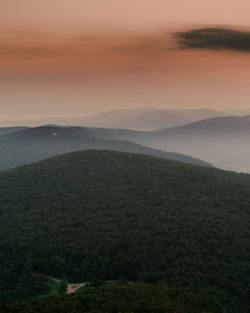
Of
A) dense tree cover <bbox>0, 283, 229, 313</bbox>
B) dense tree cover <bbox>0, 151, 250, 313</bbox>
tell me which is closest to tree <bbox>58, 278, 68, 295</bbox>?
dense tree cover <bbox>0, 151, 250, 313</bbox>

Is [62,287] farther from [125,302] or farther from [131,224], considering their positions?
[131,224]

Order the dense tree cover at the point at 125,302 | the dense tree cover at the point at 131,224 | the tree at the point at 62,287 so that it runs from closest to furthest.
Answer: the dense tree cover at the point at 125,302, the tree at the point at 62,287, the dense tree cover at the point at 131,224

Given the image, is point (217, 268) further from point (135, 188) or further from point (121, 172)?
point (121, 172)

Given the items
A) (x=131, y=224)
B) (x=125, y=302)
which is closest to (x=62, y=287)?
(x=125, y=302)

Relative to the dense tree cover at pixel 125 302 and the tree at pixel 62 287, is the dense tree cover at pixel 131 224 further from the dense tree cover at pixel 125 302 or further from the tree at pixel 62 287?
the tree at pixel 62 287

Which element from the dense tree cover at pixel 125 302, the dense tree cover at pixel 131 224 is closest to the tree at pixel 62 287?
the dense tree cover at pixel 131 224

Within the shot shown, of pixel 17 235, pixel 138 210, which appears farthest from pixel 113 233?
pixel 17 235

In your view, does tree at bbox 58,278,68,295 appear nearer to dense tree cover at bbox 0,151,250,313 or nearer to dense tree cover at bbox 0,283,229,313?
dense tree cover at bbox 0,151,250,313
